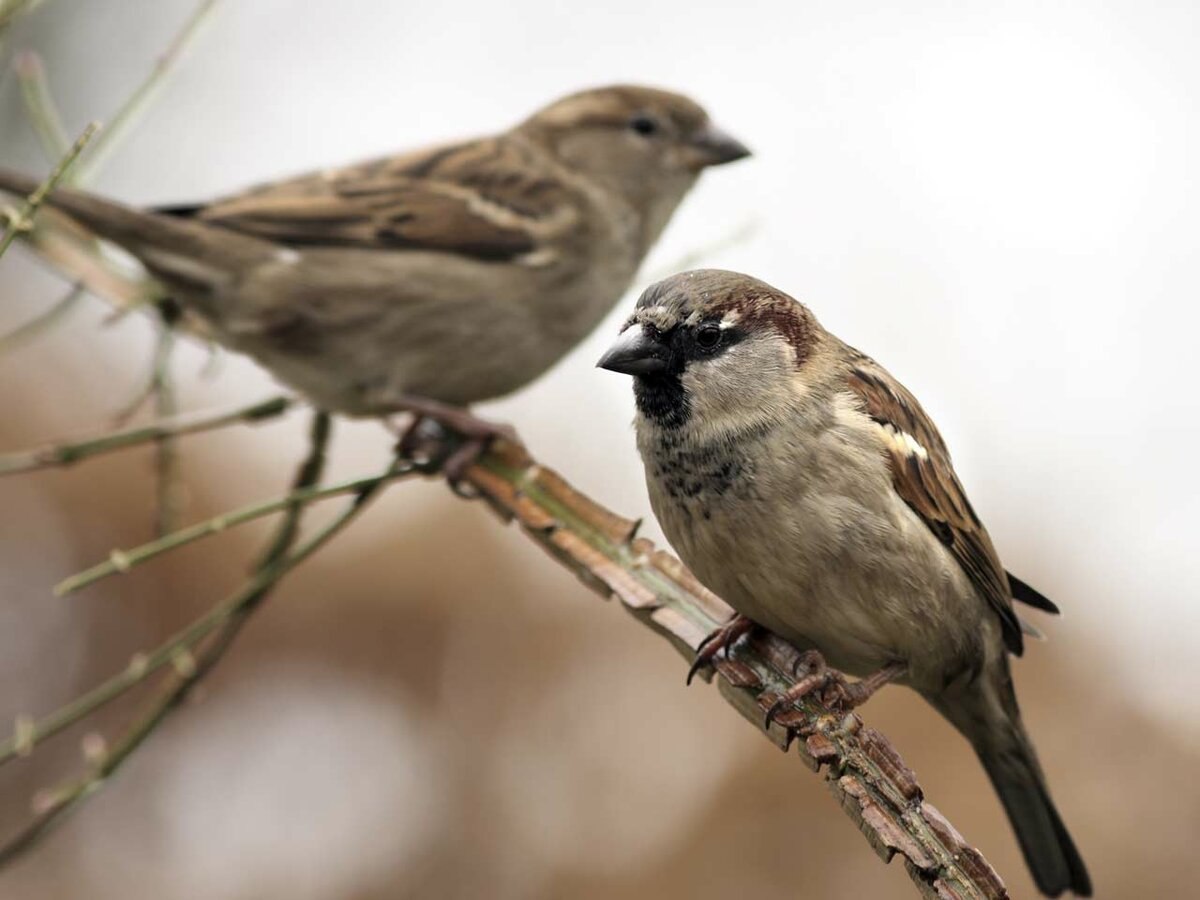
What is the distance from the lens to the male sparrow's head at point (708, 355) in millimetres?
1816

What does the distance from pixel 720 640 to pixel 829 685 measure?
0.15 meters

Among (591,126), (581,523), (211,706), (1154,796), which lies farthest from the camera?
(591,126)

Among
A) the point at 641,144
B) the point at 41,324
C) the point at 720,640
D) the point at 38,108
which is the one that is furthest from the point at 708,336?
the point at 641,144

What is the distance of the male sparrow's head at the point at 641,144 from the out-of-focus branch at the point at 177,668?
131 centimetres

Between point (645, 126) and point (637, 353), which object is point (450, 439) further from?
point (645, 126)

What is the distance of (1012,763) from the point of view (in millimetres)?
2018

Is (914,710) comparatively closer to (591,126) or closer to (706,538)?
(706,538)

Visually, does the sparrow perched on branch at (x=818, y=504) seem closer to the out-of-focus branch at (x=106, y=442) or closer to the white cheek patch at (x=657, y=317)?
the white cheek patch at (x=657, y=317)

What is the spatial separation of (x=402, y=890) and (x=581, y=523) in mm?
1368

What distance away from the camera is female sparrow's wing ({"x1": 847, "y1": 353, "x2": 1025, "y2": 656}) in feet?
6.16

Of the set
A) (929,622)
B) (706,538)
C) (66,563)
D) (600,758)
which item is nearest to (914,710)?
(600,758)

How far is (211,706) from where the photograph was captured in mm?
2990

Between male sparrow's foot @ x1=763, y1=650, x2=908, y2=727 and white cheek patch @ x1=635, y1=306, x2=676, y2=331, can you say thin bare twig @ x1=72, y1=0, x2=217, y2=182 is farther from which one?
male sparrow's foot @ x1=763, y1=650, x2=908, y2=727

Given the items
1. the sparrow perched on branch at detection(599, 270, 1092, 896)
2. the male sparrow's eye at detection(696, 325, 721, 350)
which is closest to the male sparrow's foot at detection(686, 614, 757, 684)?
the sparrow perched on branch at detection(599, 270, 1092, 896)
